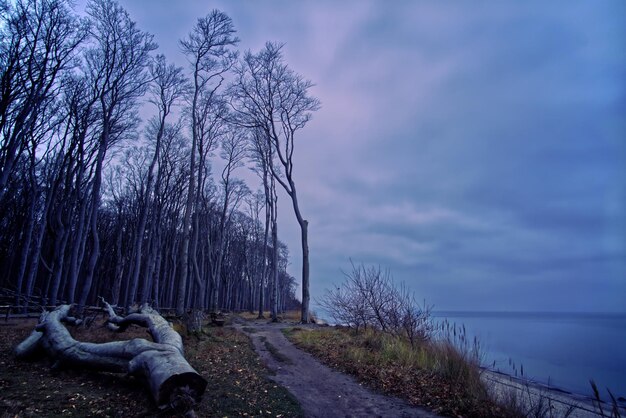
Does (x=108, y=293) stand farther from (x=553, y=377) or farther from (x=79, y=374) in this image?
(x=553, y=377)

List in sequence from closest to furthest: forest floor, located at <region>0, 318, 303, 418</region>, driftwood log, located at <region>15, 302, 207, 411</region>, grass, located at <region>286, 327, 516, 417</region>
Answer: forest floor, located at <region>0, 318, 303, 418</region>, driftwood log, located at <region>15, 302, 207, 411</region>, grass, located at <region>286, 327, 516, 417</region>

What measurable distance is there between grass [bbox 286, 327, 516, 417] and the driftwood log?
4046 millimetres

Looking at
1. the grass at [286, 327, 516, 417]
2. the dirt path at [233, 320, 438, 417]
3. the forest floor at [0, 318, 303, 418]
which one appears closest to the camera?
the forest floor at [0, 318, 303, 418]

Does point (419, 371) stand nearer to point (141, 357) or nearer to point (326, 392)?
point (326, 392)

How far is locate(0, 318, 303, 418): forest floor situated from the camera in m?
4.41

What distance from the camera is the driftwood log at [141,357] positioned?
460cm

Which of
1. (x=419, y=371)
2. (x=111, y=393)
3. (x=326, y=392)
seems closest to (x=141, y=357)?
(x=111, y=393)

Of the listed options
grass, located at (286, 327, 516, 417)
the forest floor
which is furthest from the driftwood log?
grass, located at (286, 327, 516, 417)

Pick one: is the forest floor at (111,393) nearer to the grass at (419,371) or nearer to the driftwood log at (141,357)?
the driftwood log at (141,357)

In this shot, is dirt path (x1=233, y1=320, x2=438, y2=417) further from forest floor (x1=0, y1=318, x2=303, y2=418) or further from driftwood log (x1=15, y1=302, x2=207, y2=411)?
driftwood log (x1=15, y1=302, x2=207, y2=411)

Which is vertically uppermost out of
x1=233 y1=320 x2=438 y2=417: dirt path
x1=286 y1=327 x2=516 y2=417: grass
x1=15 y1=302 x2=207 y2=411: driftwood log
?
x1=15 y1=302 x2=207 y2=411: driftwood log

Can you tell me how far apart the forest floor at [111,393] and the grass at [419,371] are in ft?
7.50

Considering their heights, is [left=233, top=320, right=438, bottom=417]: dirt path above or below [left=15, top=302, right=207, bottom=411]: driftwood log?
below

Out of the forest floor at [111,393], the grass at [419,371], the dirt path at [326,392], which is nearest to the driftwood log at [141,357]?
the forest floor at [111,393]
